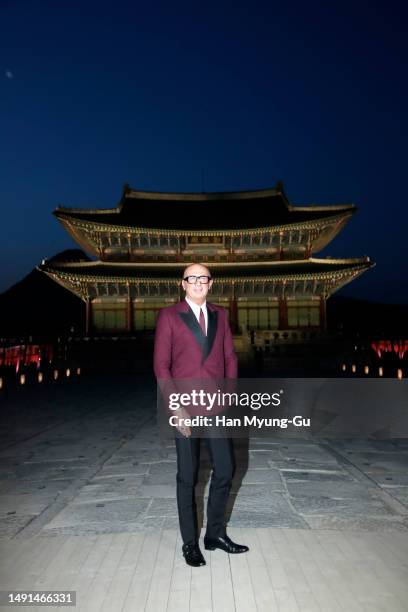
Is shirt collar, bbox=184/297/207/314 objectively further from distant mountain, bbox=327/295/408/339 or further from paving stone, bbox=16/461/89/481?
distant mountain, bbox=327/295/408/339

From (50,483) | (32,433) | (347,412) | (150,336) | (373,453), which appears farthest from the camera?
(150,336)

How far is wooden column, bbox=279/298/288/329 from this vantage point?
30.3 meters

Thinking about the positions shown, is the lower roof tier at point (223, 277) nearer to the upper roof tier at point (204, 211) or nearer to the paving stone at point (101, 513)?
the upper roof tier at point (204, 211)

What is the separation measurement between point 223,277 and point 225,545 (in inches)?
1010

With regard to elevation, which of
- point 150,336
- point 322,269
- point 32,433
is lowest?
point 32,433

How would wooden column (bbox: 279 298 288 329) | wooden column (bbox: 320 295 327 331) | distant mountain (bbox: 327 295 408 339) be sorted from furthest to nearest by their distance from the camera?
1. distant mountain (bbox: 327 295 408 339)
2. wooden column (bbox: 279 298 288 329)
3. wooden column (bbox: 320 295 327 331)

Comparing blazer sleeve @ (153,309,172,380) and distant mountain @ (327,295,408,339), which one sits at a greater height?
distant mountain @ (327,295,408,339)

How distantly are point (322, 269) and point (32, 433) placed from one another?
2324 cm

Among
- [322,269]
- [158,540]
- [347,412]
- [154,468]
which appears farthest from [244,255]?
[158,540]

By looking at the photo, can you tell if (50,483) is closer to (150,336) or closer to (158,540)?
(158,540)

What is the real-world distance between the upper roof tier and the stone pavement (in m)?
23.5

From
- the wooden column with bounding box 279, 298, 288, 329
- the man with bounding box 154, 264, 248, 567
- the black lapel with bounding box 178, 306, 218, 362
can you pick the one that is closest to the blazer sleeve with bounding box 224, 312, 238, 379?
the man with bounding box 154, 264, 248, 567

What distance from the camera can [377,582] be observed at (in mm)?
3021

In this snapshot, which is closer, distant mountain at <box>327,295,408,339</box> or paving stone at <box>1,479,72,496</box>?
paving stone at <box>1,479,72,496</box>
